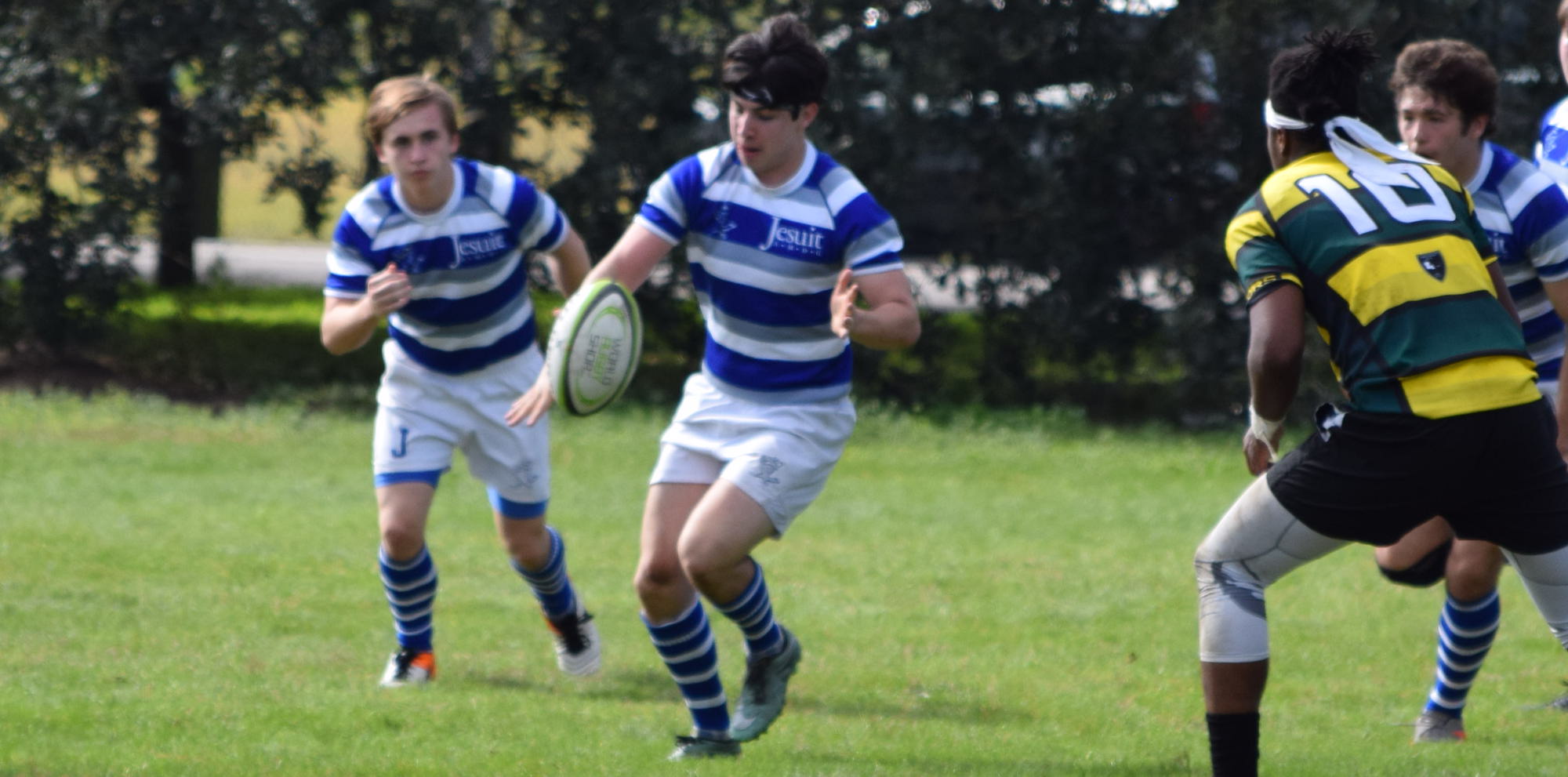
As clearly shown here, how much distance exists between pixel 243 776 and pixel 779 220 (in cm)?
201

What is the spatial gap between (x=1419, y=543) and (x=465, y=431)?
3044mm

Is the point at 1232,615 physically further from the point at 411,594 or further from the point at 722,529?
the point at 411,594

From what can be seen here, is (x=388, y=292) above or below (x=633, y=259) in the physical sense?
below

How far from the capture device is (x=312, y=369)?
13.4 meters

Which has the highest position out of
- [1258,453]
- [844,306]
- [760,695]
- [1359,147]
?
[1359,147]

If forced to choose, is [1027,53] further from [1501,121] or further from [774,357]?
[774,357]

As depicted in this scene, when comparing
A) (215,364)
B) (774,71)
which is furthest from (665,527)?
(215,364)

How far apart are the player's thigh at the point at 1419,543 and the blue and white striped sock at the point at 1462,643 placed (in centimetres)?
22

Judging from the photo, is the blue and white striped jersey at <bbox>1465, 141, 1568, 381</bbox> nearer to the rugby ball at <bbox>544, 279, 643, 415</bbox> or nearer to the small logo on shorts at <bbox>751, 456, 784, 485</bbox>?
the small logo on shorts at <bbox>751, 456, 784, 485</bbox>

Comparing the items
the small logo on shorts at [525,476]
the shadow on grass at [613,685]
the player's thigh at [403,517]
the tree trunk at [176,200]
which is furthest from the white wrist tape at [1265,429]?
the tree trunk at [176,200]

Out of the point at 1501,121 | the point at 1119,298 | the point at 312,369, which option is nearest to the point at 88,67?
the point at 312,369

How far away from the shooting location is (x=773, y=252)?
4973mm

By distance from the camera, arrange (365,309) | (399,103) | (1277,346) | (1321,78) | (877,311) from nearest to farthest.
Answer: (1277,346), (1321,78), (877,311), (365,309), (399,103)

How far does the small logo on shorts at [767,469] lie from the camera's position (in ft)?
16.1
